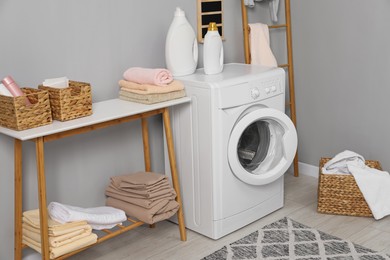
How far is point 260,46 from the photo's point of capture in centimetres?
343

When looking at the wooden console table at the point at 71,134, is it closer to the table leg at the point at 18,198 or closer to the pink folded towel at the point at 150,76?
the table leg at the point at 18,198

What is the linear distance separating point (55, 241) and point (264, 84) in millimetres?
1344

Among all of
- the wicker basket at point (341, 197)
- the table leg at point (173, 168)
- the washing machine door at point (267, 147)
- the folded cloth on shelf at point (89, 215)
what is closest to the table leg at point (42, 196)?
the folded cloth on shelf at point (89, 215)

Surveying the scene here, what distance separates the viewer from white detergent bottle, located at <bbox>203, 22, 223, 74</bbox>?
2.89 meters

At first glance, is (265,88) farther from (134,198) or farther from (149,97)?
(134,198)

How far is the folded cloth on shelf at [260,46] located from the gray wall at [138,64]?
0.11 m

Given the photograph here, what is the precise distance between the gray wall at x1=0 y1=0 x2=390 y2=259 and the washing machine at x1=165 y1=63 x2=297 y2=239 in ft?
1.09

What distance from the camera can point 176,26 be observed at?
2.82 meters

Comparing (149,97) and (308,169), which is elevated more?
(149,97)

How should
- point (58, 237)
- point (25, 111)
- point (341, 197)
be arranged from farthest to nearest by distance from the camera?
point (341, 197) < point (58, 237) < point (25, 111)

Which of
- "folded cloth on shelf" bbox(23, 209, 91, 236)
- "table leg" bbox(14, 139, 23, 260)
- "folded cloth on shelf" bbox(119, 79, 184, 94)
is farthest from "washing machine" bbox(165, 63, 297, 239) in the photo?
"table leg" bbox(14, 139, 23, 260)

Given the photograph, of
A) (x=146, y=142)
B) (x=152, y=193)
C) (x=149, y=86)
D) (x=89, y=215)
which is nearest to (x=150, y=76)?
(x=149, y=86)

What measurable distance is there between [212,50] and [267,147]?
0.62 meters

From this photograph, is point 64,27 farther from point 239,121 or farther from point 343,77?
point 343,77
